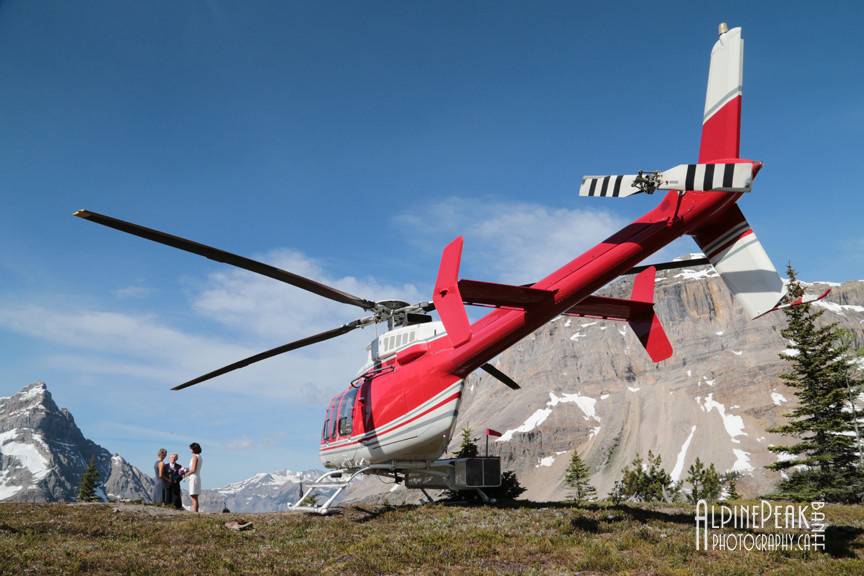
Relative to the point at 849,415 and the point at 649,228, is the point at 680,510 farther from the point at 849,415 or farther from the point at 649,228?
the point at 849,415

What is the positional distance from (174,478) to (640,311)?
57.4ft

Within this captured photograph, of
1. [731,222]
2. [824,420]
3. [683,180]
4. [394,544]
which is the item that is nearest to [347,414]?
[394,544]

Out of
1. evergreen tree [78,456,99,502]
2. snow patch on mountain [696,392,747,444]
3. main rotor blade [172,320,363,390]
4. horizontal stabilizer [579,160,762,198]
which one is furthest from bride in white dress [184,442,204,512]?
snow patch on mountain [696,392,747,444]

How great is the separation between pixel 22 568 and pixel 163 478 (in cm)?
1065

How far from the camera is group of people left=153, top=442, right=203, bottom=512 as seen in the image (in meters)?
19.3

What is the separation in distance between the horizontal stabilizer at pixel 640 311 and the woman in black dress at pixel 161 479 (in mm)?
15317

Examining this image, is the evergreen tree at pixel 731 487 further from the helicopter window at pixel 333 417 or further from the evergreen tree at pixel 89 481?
the evergreen tree at pixel 89 481

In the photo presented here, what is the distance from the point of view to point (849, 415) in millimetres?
35688

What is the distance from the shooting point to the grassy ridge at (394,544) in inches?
420

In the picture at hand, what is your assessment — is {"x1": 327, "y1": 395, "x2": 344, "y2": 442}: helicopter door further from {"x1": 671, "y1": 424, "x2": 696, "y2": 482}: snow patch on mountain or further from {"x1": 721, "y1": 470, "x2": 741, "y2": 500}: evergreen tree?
{"x1": 671, "y1": 424, "x2": 696, "y2": 482}: snow patch on mountain

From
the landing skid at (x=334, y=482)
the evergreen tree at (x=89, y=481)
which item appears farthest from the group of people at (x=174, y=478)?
the evergreen tree at (x=89, y=481)

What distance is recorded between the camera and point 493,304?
44.2ft

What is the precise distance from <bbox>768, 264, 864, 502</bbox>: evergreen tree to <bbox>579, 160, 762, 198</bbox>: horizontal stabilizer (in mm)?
30827

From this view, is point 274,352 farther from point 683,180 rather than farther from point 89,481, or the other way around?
point 89,481
